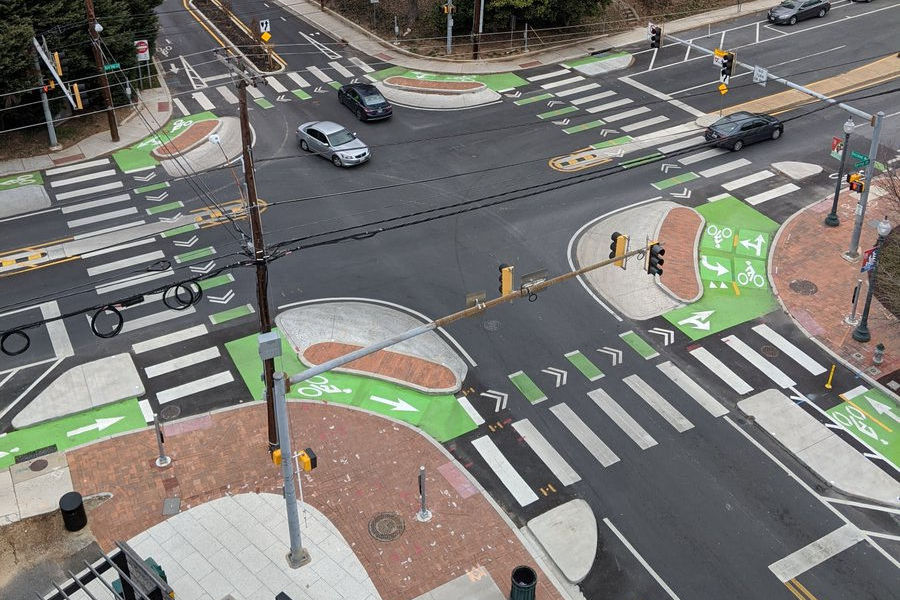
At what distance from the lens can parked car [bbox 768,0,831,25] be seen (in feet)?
188

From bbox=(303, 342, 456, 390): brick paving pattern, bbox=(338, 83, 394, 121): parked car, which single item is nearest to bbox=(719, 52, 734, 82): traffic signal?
bbox=(303, 342, 456, 390): brick paving pattern

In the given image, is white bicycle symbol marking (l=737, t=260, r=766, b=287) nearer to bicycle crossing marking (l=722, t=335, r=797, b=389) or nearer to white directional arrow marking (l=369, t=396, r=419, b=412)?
bicycle crossing marking (l=722, t=335, r=797, b=389)

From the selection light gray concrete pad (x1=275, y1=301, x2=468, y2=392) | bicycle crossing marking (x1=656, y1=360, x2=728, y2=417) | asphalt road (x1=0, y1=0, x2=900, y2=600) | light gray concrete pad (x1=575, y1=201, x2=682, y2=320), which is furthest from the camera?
light gray concrete pad (x1=575, y1=201, x2=682, y2=320)

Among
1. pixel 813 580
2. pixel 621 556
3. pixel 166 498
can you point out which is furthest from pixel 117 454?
pixel 813 580

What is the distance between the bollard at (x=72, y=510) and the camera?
24016mm

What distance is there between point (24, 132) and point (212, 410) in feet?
83.4

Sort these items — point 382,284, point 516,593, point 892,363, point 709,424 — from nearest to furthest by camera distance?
point 516,593, point 709,424, point 892,363, point 382,284

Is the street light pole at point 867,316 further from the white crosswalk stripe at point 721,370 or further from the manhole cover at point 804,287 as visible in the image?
the white crosswalk stripe at point 721,370

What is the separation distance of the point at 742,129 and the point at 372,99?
18862 millimetres

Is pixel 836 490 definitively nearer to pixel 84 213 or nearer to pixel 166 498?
pixel 166 498

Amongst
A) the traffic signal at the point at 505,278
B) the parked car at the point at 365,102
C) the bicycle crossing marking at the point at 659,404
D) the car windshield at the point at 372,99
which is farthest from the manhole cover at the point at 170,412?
the car windshield at the point at 372,99

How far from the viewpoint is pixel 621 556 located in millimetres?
23969

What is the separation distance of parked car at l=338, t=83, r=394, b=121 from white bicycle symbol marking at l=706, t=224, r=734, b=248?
18.3 m

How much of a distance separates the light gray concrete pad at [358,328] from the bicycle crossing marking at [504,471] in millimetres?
3523
